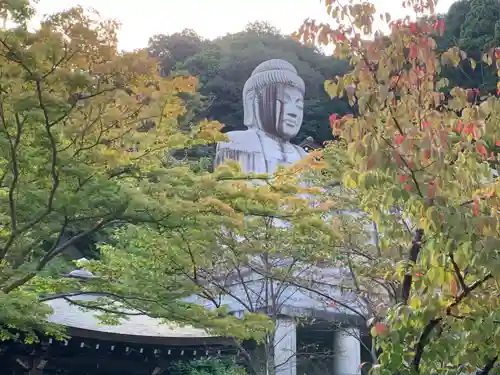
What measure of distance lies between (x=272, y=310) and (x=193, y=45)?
25.3m

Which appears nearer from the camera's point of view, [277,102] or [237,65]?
[277,102]

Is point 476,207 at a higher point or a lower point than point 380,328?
higher

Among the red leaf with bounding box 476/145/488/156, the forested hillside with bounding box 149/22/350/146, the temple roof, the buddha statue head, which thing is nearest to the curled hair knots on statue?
the buddha statue head

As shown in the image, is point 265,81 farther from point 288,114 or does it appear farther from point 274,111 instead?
point 288,114

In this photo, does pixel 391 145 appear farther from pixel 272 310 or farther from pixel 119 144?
pixel 272 310

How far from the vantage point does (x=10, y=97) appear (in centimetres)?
429

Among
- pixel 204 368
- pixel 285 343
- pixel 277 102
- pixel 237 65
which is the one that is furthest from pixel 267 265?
pixel 237 65

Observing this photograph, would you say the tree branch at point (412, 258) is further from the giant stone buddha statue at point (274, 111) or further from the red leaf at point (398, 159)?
the giant stone buddha statue at point (274, 111)

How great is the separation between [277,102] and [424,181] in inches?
610

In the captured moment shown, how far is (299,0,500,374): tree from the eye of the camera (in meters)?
2.79

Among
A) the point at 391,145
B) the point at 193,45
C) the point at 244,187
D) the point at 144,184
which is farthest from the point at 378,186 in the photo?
the point at 193,45

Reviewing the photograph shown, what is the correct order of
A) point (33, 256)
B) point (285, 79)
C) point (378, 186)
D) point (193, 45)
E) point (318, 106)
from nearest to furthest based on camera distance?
1. point (378, 186)
2. point (33, 256)
3. point (285, 79)
4. point (318, 106)
5. point (193, 45)

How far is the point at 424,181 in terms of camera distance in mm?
2883

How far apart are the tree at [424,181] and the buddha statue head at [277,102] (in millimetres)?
14859
